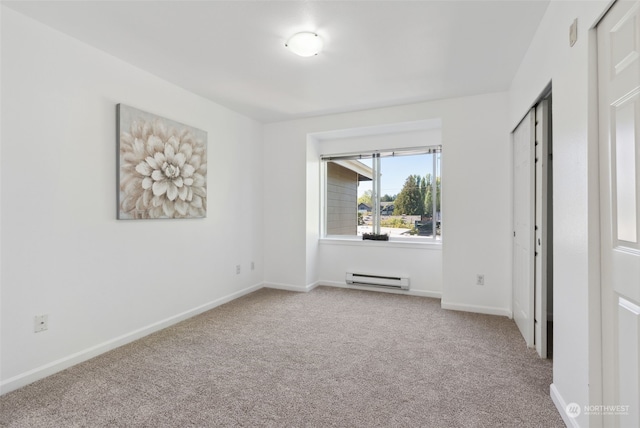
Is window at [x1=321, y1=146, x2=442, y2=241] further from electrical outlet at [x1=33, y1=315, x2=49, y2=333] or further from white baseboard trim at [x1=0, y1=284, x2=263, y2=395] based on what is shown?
electrical outlet at [x1=33, y1=315, x2=49, y2=333]

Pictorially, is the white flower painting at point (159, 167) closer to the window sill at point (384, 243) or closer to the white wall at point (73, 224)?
the white wall at point (73, 224)

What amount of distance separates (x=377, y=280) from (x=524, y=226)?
6.66 ft

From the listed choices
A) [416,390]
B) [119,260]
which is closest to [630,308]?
[416,390]

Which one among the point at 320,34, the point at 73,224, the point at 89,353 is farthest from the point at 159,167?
the point at 320,34

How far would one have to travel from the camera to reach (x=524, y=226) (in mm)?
2754

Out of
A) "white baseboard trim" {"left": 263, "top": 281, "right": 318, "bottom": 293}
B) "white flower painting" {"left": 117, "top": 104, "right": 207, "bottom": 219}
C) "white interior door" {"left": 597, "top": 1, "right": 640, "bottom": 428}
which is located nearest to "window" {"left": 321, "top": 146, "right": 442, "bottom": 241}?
"white baseboard trim" {"left": 263, "top": 281, "right": 318, "bottom": 293}

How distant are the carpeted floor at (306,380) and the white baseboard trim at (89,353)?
0.06 meters

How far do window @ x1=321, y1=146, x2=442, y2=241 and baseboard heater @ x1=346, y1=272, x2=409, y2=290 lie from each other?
61 centimetres

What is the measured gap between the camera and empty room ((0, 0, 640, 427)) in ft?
4.86

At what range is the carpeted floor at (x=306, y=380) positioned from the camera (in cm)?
173

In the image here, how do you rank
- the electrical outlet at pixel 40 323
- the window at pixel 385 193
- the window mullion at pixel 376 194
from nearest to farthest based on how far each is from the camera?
the electrical outlet at pixel 40 323
the window at pixel 385 193
the window mullion at pixel 376 194

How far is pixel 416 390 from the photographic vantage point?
6.52 feet

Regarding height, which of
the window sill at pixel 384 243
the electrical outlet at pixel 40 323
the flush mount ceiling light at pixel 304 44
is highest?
the flush mount ceiling light at pixel 304 44

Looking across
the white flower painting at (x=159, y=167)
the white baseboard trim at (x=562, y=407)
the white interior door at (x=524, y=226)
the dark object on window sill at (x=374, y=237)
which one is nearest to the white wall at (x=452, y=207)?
the dark object on window sill at (x=374, y=237)
